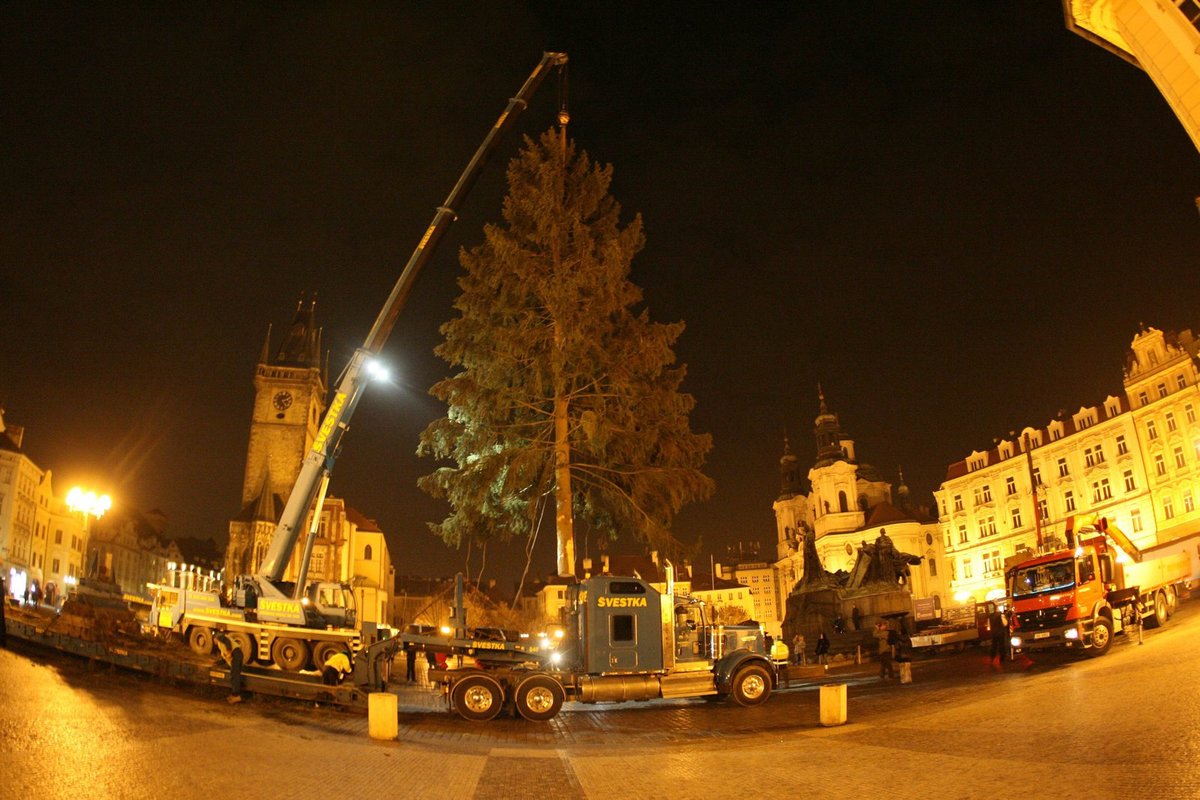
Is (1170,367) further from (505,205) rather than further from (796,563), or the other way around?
(796,563)

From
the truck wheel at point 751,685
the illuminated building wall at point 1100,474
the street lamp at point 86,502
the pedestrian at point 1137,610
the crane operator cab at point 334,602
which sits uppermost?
the illuminated building wall at point 1100,474

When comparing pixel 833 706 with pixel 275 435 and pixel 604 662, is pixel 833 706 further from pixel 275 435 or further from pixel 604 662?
pixel 275 435

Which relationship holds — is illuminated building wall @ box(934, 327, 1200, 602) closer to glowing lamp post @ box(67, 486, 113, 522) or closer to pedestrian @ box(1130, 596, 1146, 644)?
pedestrian @ box(1130, 596, 1146, 644)

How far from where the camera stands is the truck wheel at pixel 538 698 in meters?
15.0

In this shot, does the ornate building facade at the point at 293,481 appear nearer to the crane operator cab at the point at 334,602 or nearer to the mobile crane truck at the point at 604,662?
the crane operator cab at the point at 334,602

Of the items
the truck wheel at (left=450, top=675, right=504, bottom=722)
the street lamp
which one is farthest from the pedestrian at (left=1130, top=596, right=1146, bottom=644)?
the street lamp

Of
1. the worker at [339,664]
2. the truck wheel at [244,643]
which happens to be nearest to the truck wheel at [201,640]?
the truck wheel at [244,643]

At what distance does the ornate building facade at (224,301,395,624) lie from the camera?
78.4m

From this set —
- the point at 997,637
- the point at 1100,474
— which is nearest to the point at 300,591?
the point at 997,637

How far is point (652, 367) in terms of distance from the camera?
22094 millimetres

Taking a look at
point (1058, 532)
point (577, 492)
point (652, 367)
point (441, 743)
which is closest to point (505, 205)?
point (652, 367)

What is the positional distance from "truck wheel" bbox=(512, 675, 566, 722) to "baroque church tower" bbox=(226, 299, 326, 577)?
69.5 metres

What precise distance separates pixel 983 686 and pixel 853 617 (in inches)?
992

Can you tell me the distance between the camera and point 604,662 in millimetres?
15672
